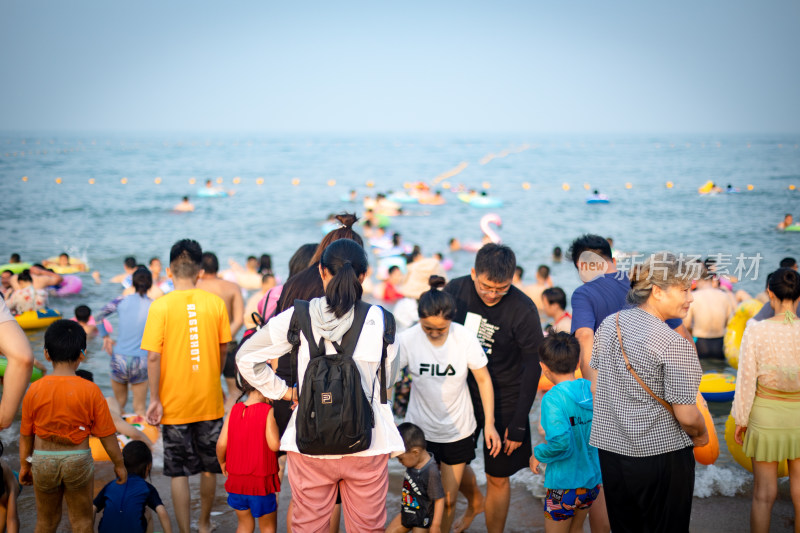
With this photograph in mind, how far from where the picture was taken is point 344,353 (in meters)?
2.44

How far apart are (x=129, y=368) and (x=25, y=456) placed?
271 centimetres

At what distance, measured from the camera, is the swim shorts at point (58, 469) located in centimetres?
324

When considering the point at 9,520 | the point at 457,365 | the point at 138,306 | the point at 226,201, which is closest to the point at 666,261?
the point at 457,365

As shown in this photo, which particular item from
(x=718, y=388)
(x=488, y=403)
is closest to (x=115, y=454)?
(x=488, y=403)

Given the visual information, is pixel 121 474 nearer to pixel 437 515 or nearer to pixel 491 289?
pixel 437 515

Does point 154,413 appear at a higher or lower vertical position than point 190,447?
higher

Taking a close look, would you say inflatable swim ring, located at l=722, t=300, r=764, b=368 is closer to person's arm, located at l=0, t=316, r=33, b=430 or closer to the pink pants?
the pink pants

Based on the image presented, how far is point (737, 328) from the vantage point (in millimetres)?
7516

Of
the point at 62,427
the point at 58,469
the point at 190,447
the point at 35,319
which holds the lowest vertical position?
the point at 35,319

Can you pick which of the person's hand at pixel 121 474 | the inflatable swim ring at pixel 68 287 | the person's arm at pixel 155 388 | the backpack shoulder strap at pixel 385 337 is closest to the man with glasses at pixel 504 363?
the backpack shoulder strap at pixel 385 337

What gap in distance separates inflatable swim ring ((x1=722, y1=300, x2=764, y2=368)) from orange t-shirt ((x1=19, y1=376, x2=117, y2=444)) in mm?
6752

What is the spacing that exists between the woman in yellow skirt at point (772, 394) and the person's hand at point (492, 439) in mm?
1308

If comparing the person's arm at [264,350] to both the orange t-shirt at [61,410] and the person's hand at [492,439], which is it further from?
the person's hand at [492,439]

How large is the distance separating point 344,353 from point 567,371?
4.27 ft
